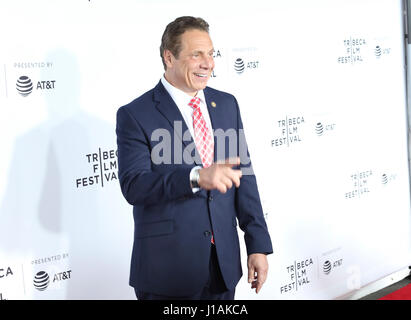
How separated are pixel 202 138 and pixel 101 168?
834 millimetres

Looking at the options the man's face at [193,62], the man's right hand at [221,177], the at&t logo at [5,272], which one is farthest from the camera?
the at&t logo at [5,272]

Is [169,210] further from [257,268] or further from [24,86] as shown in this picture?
[24,86]

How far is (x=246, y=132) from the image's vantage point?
3418mm

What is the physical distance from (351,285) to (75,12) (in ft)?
8.51

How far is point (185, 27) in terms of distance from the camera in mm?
2131

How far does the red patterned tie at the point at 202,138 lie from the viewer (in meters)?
2.10

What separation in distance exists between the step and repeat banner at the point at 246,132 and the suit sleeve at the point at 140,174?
70 centimetres

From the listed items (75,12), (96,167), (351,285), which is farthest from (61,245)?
(351,285)

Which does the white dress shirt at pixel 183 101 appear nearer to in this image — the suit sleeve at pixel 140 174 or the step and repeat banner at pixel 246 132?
the suit sleeve at pixel 140 174

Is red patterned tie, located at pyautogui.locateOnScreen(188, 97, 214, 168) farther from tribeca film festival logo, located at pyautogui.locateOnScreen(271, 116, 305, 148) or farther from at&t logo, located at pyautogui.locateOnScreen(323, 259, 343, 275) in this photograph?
at&t logo, located at pyautogui.locateOnScreen(323, 259, 343, 275)

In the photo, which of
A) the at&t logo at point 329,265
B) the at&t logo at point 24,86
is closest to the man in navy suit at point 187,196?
the at&t logo at point 24,86

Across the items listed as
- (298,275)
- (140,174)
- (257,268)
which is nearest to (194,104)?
(140,174)

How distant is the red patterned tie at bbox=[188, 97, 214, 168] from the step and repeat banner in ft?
2.53
